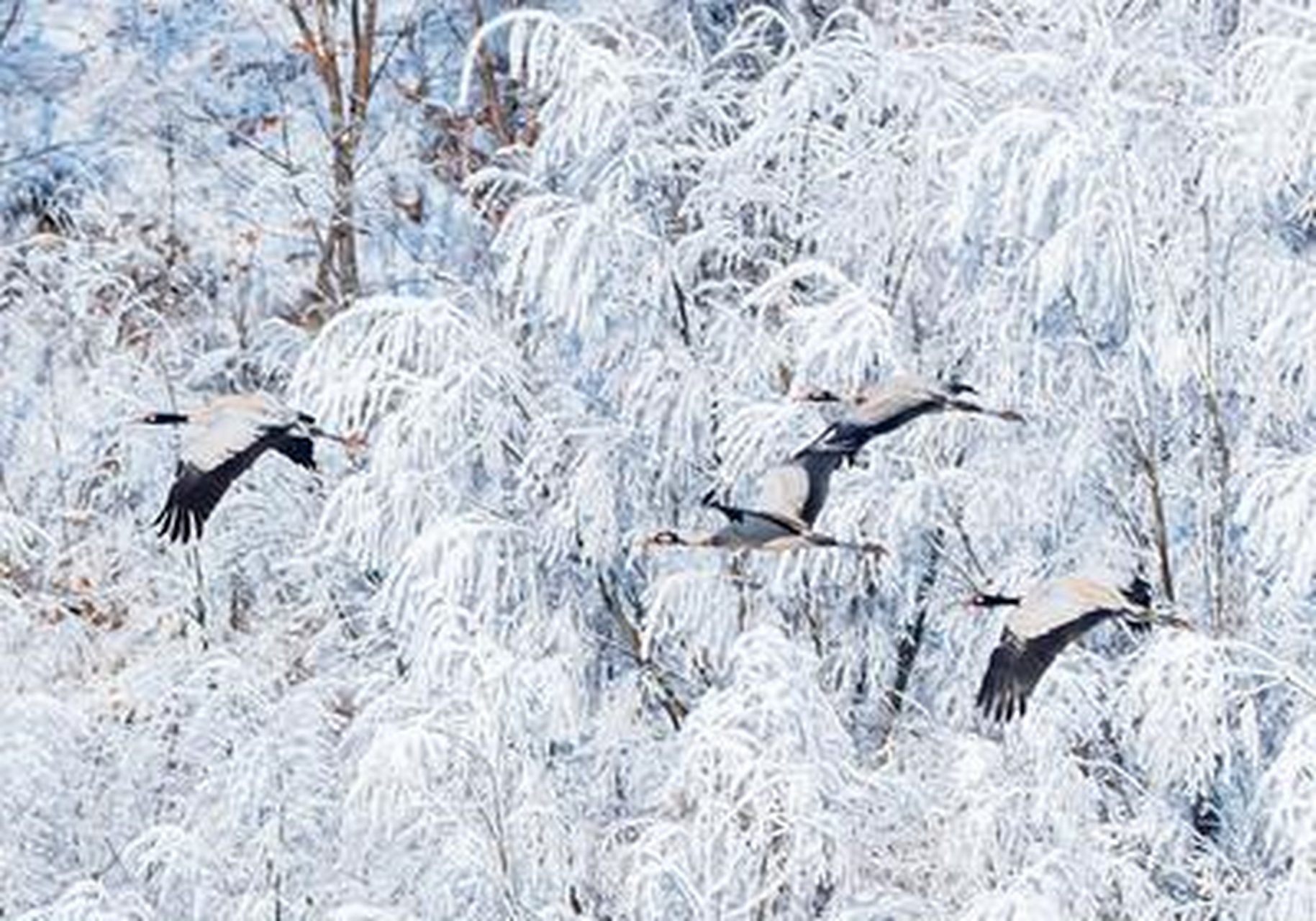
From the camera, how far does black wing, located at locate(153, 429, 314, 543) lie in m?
6.32

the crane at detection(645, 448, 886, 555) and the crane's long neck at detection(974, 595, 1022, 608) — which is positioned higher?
the crane at detection(645, 448, 886, 555)

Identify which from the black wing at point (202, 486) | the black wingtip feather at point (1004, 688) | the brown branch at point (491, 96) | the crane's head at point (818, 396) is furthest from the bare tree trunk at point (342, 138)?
the black wingtip feather at point (1004, 688)

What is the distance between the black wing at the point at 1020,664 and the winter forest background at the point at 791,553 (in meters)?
0.29

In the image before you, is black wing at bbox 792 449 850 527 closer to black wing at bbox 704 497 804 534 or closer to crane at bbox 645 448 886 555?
crane at bbox 645 448 886 555

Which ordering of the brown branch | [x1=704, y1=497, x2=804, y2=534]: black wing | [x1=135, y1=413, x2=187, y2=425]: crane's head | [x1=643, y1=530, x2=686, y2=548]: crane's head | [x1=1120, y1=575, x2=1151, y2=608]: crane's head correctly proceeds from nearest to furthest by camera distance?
[x1=704, y1=497, x2=804, y2=534]: black wing
[x1=643, y1=530, x2=686, y2=548]: crane's head
[x1=1120, y1=575, x2=1151, y2=608]: crane's head
[x1=135, y1=413, x2=187, y2=425]: crane's head
the brown branch

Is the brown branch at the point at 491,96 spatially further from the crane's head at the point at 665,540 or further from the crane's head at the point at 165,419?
the crane's head at the point at 665,540

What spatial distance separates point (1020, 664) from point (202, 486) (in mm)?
2310

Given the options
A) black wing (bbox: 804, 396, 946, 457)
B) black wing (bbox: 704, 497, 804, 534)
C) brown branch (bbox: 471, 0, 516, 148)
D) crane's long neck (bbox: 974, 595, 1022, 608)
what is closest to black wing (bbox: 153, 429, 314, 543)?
black wing (bbox: 704, 497, 804, 534)

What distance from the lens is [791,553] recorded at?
7.17 m

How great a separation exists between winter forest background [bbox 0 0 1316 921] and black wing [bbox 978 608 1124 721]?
0.29 m

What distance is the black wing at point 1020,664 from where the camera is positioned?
593 cm

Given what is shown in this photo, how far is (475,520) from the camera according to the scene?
7.14 meters

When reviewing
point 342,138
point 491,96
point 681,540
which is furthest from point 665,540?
point 491,96

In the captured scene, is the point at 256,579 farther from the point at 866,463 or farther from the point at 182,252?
the point at 182,252
